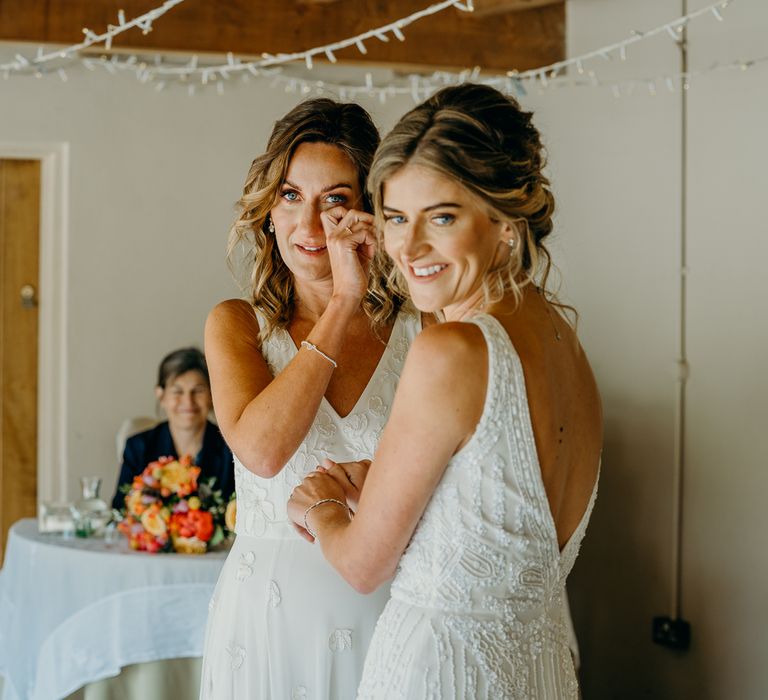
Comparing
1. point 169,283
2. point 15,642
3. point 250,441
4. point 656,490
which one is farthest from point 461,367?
point 169,283

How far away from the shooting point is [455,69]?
14.8 ft

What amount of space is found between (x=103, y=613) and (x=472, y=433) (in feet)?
7.38

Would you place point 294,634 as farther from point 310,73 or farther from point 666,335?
point 310,73

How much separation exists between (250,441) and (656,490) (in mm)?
2636

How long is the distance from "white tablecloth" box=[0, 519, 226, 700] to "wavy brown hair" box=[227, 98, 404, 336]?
1545 mm

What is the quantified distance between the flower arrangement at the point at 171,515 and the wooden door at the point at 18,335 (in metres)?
1.79

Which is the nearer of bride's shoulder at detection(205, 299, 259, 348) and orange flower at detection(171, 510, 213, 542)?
bride's shoulder at detection(205, 299, 259, 348)

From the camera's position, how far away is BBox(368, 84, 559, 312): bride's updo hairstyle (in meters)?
1.31

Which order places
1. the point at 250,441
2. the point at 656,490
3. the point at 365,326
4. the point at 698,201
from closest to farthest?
the point at 250,441 < the point at 365,326 < the point at 698,201 < the point at 656,490

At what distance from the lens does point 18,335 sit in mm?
4953

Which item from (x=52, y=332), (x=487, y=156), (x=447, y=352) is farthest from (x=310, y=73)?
(x=447, y=352)

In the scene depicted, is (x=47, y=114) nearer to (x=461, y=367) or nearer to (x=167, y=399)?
(x=167, y=399)

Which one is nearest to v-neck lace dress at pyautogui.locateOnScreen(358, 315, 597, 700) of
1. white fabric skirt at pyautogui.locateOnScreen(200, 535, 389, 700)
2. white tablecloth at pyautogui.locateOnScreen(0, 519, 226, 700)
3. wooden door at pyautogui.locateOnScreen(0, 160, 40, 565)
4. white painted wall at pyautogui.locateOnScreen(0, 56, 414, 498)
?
white fabric skirt at pyautogui.locateOnScreen(200, 535, 389, 700)

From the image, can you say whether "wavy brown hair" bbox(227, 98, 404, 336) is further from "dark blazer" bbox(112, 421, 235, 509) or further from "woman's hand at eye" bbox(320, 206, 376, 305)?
"dark blazer" bbox(112, 421, 235, 509)
